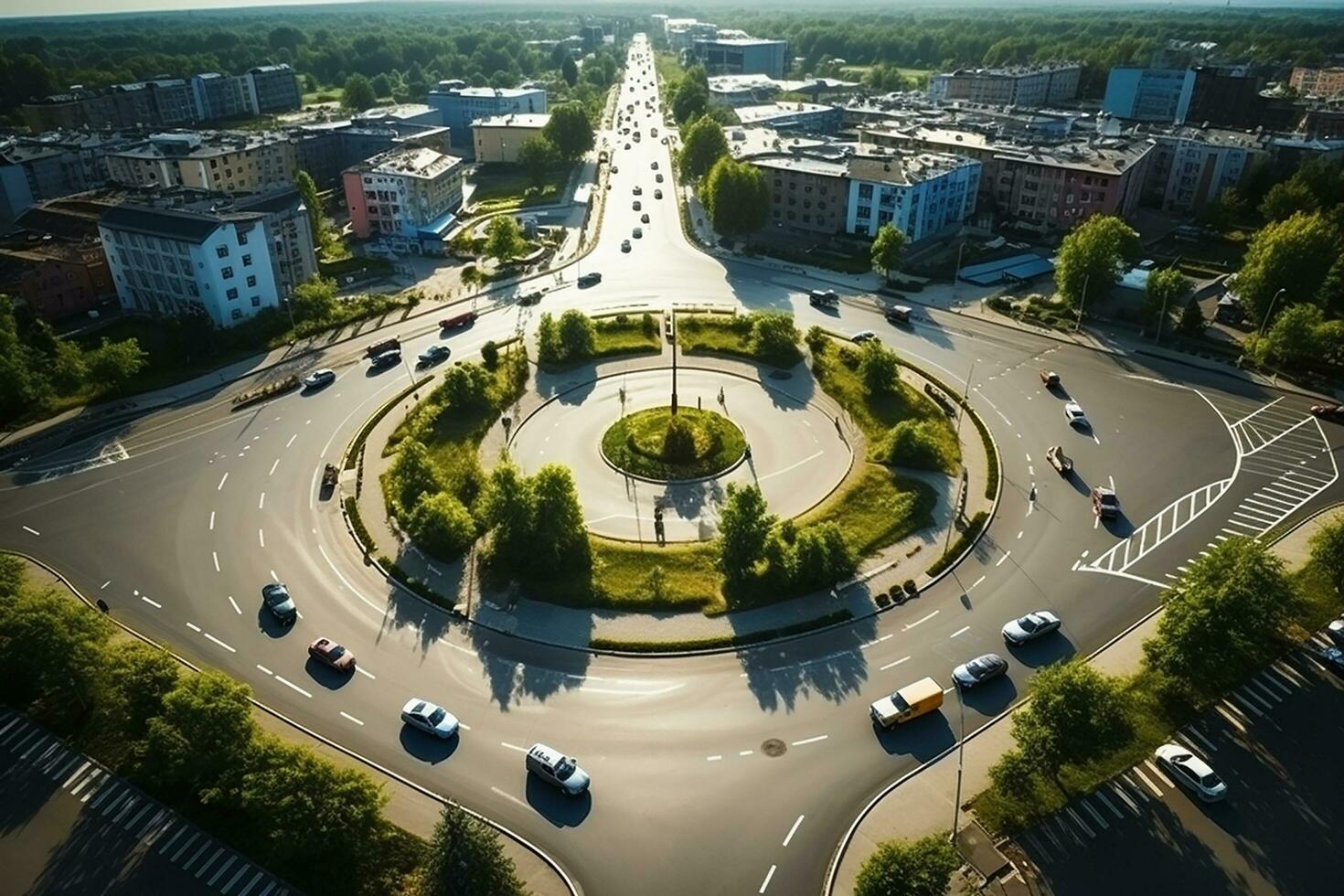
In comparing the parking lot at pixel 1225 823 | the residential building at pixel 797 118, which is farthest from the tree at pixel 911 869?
the residential building at pixel 797 118

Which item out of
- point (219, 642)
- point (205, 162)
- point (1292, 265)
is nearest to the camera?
point (219, 642)

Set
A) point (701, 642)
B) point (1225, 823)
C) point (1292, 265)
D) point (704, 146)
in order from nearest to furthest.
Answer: point (1225, 823), point (701, 642), point (1292, 265), point (704, 146)

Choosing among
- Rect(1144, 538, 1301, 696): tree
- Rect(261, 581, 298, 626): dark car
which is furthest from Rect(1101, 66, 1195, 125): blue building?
Rect(261, 581, 298, 626): dark car

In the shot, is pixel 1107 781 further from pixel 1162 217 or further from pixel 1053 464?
pixel 1162 217

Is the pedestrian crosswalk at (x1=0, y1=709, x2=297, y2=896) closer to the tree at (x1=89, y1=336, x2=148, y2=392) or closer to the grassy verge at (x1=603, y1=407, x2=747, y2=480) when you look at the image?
the grassy verge at (x1=603, y1=407, x2=747, y2=480)

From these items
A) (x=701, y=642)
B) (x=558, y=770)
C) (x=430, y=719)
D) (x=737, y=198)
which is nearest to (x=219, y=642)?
(x=430, y=719)

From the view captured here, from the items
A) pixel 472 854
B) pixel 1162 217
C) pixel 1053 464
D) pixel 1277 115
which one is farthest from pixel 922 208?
pixel 1277 115

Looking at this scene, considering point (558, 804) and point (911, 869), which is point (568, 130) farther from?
point (911, 869)
